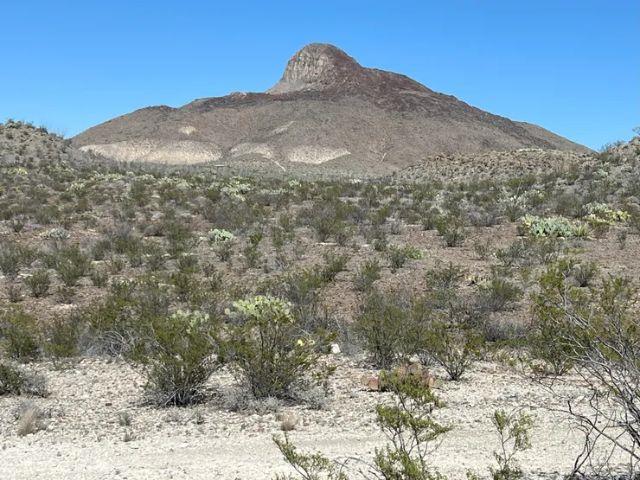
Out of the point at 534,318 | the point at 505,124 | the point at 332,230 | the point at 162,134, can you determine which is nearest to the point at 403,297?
the point at 534,318

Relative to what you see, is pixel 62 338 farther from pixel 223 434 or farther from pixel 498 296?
pixel 498 296

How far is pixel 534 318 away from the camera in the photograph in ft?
33.6

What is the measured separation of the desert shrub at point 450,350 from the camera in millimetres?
7812

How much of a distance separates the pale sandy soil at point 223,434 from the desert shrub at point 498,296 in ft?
9.94

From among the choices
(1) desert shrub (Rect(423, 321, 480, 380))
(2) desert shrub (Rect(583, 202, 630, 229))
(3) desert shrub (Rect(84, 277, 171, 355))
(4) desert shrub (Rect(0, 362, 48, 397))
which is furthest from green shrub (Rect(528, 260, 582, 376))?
(2) desert shrub (Rect(583, 202, 630, 229))

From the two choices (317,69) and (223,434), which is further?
(317,69)

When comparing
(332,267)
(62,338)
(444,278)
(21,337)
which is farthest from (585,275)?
(21,337)

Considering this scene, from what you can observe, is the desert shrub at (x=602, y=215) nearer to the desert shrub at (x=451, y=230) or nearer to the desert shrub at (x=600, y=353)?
the desert shrub at (x=451, y=230)

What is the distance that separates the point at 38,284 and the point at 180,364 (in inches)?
272

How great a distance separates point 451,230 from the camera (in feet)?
57.0

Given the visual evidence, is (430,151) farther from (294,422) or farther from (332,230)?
(294,422)

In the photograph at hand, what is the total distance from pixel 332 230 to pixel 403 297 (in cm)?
696

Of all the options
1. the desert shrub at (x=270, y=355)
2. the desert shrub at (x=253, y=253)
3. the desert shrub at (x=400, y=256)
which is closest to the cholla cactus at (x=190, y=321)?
the desert shrub at (x=270, y=355)

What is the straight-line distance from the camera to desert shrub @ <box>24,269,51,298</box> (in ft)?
40.5
